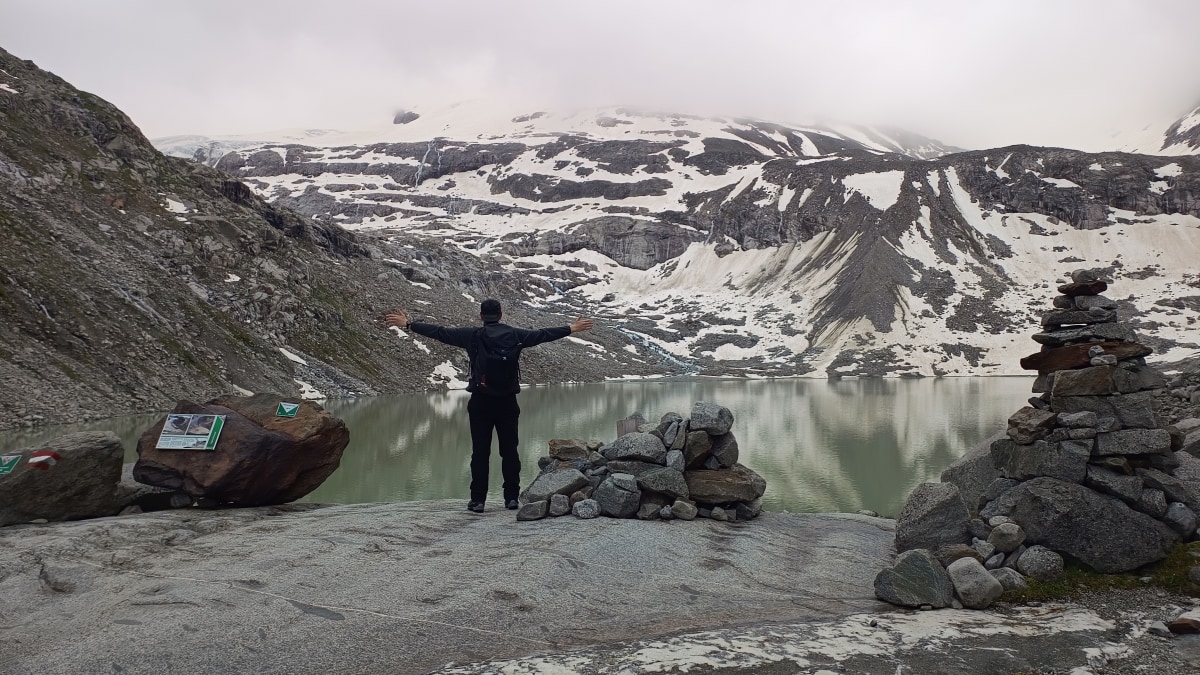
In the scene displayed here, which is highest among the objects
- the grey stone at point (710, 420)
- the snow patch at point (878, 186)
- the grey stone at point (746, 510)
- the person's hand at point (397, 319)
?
the snow patch at point (878, 186)

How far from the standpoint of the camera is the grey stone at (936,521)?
8.72 m

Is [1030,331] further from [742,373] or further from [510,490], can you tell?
[510,490]

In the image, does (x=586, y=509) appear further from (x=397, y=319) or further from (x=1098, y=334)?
(x=1098, y=334)

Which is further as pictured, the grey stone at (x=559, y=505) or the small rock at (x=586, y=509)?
the grey stone at (x=559, y=505)

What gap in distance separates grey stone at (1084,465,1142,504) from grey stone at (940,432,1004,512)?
2.02m

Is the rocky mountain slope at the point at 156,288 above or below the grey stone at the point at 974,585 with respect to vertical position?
above

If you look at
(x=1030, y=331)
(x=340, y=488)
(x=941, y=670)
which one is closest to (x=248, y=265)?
(x=340, y=488)

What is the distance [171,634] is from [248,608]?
2.20 ft

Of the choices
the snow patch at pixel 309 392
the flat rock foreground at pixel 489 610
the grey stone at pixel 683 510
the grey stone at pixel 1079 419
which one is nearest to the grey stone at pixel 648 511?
the grey stone at pixel 683 510

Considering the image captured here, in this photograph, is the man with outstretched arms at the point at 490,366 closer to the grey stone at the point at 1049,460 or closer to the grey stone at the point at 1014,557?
the grey stone at the point at 1014,557

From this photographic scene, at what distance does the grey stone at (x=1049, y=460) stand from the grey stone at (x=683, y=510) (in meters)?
4.62

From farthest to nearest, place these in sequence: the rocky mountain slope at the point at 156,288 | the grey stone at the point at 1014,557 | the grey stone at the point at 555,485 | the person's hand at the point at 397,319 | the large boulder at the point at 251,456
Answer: the rocky mountain slope at the point at 156,288, the large boulder at the point at 251,456, the grey stone at the point at 555,485, the person's hand at the point at 397,319, the grey stone at the point at 1014,557

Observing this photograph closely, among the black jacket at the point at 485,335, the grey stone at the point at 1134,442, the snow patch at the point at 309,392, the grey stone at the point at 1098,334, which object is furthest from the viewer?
the snow patch at the point at 309,392

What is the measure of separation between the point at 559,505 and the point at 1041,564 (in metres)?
6.48
